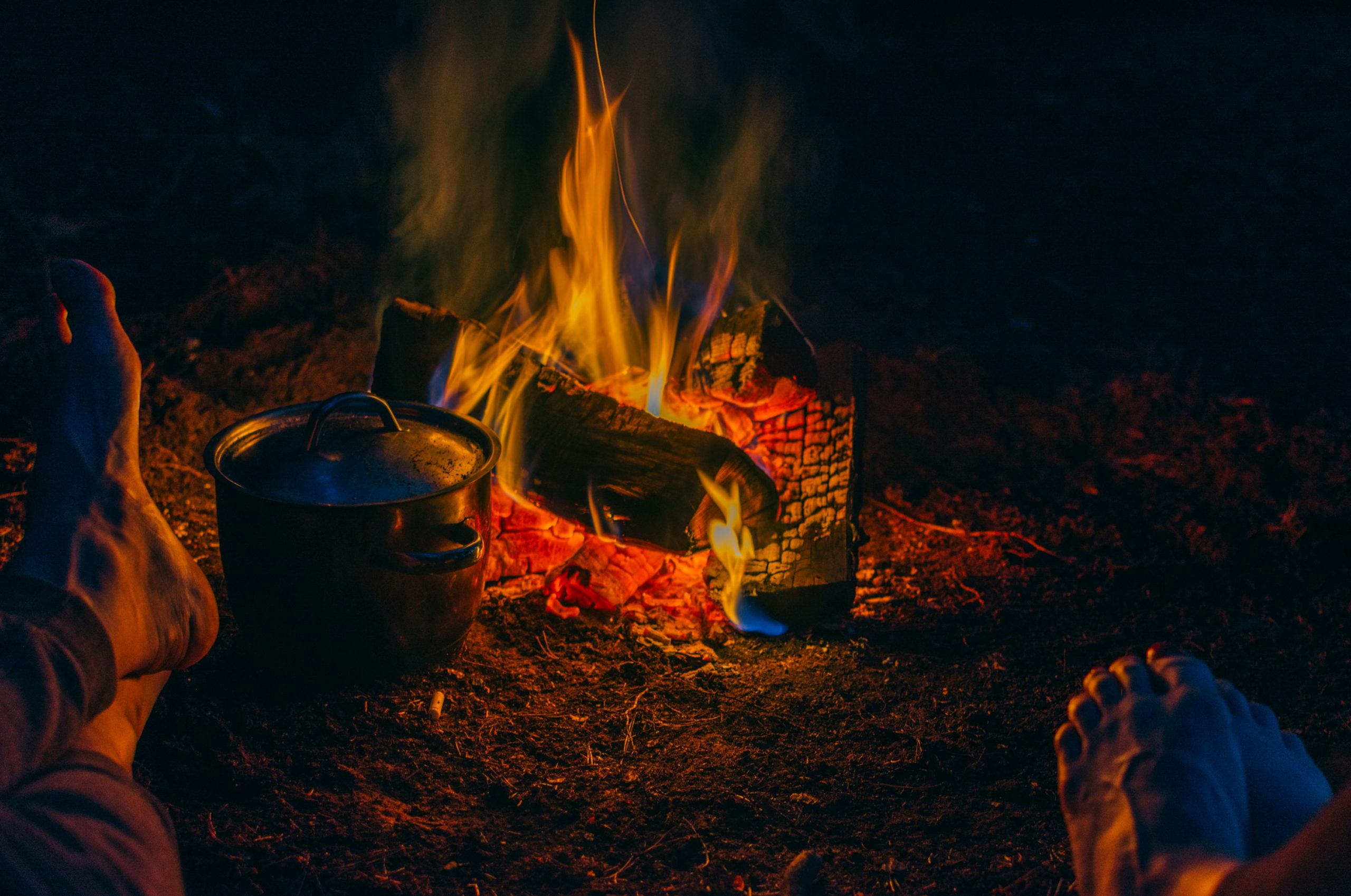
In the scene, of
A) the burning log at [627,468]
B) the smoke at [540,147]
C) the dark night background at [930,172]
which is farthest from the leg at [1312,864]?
the dark night background at [930,172]

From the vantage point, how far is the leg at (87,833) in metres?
1.44

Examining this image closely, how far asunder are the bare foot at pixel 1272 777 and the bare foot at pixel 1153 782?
0.06 metres

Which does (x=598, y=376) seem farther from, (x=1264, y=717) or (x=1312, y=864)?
(x=1312, y=864)

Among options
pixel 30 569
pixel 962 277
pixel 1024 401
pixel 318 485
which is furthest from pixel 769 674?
pixel 962 277

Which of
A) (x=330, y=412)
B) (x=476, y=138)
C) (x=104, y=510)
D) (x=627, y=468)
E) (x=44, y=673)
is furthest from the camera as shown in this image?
(x=476, y=138)

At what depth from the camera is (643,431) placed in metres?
3.07

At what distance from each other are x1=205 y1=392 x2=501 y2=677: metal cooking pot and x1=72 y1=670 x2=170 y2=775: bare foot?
36cm

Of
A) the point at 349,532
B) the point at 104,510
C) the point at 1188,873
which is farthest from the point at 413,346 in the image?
the point at 1188,873

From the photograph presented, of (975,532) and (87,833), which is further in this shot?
(975,532)

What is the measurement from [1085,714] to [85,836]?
2050 mm

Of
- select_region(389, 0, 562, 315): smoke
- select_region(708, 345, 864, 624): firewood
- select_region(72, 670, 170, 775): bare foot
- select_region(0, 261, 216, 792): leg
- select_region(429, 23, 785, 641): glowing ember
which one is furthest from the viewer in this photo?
select_region(389, 0, 562, 315): smoke

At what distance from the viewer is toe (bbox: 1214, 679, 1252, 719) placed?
1.92 meters

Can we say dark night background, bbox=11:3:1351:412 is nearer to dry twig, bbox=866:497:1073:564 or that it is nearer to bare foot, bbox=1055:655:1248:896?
dry twig, bbox=866:497:1073:564

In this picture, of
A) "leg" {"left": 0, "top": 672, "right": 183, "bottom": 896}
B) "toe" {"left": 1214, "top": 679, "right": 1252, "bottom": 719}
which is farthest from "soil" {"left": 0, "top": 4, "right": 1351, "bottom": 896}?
"toe" {"left": 1214, "top": 679, "right": 1252, "bottom": 719}
